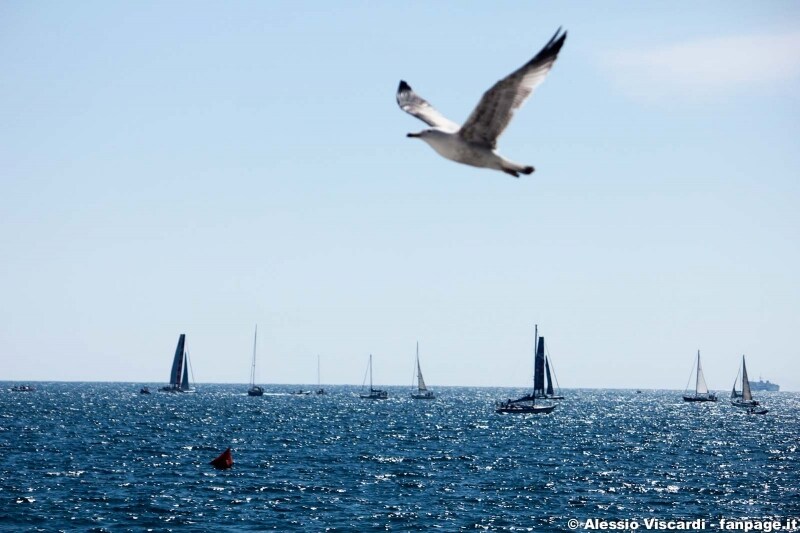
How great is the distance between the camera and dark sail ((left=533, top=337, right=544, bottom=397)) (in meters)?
130

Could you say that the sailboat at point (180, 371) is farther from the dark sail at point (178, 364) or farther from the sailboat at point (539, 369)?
the sailboat at point (539, 369)

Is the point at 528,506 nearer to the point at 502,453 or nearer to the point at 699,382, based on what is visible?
the point at 502,453

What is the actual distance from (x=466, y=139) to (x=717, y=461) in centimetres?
7608

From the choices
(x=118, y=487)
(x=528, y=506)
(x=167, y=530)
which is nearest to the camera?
(x=167, y=530)

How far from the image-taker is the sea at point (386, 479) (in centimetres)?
4653

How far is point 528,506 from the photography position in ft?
170

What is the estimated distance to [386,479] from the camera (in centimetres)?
6238

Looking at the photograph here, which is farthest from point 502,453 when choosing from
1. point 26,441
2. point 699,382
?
point 699,382

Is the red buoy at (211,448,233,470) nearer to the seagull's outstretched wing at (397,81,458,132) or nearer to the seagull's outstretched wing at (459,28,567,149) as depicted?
the seagull's outstretched wing at (397,81,458,132)

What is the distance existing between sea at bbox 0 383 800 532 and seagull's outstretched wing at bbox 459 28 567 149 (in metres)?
36.5

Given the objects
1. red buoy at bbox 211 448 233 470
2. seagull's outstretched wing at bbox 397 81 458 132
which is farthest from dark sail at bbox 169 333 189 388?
seagull's outstretched wing at bbox 397 81 458 132

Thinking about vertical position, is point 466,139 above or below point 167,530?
above

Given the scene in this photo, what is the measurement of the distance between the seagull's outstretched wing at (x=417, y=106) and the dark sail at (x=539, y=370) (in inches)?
4676

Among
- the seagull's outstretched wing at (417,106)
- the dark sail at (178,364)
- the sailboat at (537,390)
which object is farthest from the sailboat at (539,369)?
the seagull's outstretched wing at (417,106)
